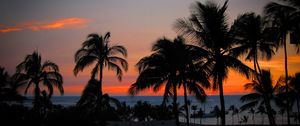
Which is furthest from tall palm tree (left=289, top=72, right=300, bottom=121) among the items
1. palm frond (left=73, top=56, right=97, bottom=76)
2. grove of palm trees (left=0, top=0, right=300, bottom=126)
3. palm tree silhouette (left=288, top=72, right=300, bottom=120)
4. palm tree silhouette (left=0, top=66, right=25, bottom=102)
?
palm tree silhouette (left=0, top=66, right=25, bottom=102)

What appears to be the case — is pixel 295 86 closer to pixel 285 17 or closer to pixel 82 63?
pixel 285 17

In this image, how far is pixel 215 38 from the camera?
1952cm

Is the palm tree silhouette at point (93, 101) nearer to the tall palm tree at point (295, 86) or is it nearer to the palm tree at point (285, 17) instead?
the palm tree at point (285, 17)

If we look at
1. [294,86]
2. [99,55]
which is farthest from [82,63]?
[294,86]

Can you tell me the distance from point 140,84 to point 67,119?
8440mm

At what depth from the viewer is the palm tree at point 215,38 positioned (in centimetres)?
1939

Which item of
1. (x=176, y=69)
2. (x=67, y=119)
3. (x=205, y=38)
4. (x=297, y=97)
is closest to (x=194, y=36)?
(x=205, y=38)

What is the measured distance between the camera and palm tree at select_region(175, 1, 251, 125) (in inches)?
763

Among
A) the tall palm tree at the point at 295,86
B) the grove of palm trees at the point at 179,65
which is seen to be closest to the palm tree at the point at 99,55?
the grove of palm trees at the point at 179,65

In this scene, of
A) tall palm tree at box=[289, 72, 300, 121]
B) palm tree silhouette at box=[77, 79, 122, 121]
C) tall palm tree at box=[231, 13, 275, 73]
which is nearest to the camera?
tall palm tree at box=[231, 13, 275, 73]

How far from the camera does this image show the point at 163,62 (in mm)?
25078

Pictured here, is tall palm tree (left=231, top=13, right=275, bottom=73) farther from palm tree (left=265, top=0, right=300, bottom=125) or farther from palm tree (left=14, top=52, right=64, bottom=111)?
palm tree (left=14, top=52, right=64, bottom=111)

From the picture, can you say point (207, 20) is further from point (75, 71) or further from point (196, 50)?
point (75, 71)

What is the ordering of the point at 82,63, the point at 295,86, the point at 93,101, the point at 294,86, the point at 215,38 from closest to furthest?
the point at 215,38, the point at 82,63, the point at 93,101, the point at 295,86, the point at 294,86
